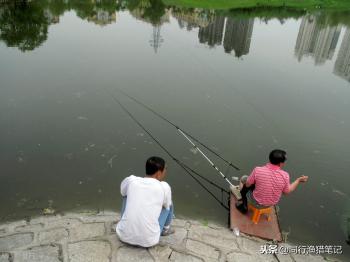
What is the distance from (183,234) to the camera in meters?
4.72

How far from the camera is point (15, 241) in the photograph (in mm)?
4398

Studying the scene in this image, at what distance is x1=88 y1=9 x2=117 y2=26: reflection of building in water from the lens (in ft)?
57.1

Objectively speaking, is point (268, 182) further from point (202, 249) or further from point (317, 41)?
point (317, 41)

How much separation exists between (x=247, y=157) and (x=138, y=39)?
9372mm

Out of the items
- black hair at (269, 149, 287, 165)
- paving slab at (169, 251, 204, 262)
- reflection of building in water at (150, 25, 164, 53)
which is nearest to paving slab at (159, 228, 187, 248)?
paving slab at (169, 251, 204, 262)

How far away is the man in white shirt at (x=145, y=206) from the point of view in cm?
373

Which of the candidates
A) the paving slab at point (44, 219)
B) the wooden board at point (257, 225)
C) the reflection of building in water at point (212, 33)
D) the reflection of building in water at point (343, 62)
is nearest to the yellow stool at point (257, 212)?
the wooden board at point (257, 225)

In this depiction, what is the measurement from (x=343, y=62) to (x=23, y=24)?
43.4 ft

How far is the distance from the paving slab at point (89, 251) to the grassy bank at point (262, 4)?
865 inches

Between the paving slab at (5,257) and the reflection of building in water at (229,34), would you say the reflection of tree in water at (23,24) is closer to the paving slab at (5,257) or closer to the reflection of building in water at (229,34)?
the reflection of building in water at (229,34)

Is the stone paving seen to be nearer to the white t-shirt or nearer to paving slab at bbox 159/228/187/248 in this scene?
paving slab at bbox 159/228/187/248

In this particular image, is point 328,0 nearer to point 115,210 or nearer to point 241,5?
point 241,5

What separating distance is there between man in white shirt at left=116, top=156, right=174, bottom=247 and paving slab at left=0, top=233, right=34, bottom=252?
4.12ft

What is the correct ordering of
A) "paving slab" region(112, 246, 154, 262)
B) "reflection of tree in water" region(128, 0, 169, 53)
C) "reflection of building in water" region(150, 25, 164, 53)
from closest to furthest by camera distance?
"paving slab" region(112, 246, 154, 262), "reflection of building in water" region(150, 25, 164, 53), "reflection of tree in water" region(128, 0, 169, 53)
